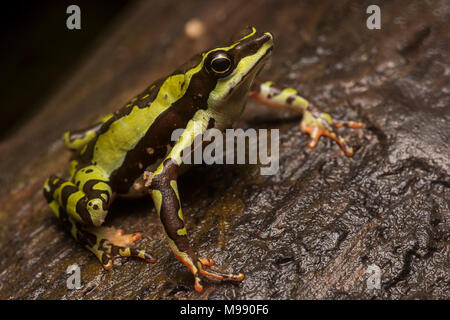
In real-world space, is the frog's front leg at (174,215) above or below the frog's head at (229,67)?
below

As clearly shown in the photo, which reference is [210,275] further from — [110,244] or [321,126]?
[321,126]

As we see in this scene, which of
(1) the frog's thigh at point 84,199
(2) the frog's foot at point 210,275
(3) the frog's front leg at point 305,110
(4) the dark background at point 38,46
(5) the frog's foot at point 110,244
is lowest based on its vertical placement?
(2) the frog's foot at point 210,275

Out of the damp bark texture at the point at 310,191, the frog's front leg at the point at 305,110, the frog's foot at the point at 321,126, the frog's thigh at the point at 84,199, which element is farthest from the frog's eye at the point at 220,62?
the frog's thigh at the point at 84,199

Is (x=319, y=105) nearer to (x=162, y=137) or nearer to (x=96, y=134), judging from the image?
(x=162, y=137)

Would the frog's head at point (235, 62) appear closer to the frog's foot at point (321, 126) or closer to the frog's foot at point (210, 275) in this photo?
the frog's foot at point (321, 126)

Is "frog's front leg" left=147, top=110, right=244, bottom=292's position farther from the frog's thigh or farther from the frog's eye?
the frog's eye

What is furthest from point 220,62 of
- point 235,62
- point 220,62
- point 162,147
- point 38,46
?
point 38,46
